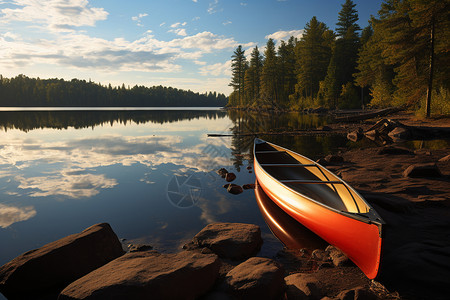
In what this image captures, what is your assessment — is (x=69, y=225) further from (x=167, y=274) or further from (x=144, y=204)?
(x=167, y=274)

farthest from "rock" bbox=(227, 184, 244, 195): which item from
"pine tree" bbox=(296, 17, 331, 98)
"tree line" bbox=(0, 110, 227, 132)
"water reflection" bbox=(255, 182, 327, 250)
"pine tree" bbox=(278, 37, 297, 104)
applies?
"pine tree" bbox=(278, 37, 297, 104)

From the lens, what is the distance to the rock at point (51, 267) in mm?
4426

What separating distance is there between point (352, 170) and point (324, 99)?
49.1m

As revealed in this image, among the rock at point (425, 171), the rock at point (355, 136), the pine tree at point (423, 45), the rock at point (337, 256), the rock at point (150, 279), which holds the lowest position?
the rock at point (337, 256)

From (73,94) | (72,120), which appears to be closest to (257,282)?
(72,120)

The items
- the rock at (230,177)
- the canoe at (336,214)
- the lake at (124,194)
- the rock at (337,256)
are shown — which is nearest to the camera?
the canoe at (336,214)

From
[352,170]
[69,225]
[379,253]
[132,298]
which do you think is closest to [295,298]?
[379,253]

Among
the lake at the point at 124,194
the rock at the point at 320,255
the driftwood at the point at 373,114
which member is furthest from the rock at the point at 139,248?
the driftwood at the point at 373,114

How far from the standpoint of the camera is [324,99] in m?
55.0

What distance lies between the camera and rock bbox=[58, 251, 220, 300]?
3.32 m

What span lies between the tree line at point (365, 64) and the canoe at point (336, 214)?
22.1 metres

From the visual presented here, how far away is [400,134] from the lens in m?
18.6

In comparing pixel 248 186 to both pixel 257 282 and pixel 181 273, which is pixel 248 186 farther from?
pixel 181 273

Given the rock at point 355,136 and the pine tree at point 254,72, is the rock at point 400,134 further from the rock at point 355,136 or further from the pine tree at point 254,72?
the pine tree at point 254,72
